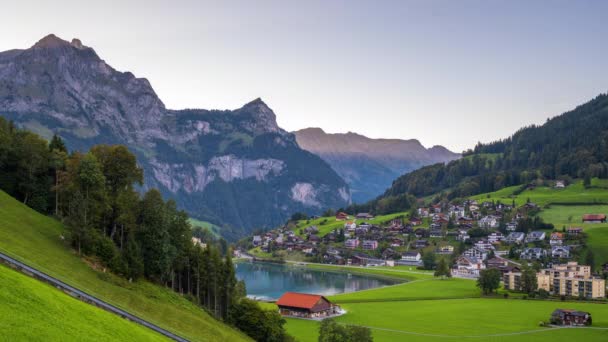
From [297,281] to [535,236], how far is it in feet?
224

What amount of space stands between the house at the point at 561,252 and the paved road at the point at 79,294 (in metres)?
125

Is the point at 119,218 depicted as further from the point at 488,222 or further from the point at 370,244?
the point at 488,222

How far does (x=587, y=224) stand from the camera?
519 ft

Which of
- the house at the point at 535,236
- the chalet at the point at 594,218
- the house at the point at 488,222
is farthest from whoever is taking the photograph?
the house at the point at 488,222

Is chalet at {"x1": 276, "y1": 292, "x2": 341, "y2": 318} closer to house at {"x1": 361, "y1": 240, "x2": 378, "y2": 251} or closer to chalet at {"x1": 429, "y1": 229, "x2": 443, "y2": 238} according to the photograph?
house at {"x1": 361, "y1": 240, "x2": 378, "y2": 251}

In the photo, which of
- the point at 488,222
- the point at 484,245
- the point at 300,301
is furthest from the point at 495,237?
the point at 300,301

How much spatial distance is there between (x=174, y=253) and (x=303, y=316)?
117ft

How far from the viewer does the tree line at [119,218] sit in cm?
4638

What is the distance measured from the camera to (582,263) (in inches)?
5143

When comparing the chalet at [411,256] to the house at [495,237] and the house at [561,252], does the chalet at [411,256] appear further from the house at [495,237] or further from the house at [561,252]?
the house at [561,252]

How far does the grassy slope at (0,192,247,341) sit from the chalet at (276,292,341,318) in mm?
36421

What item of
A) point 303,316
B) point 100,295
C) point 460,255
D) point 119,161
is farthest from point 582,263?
point 100,295

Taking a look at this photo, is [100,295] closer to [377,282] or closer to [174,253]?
[174,253]

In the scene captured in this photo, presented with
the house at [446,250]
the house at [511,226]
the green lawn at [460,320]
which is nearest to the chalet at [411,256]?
the house at [446,250]
